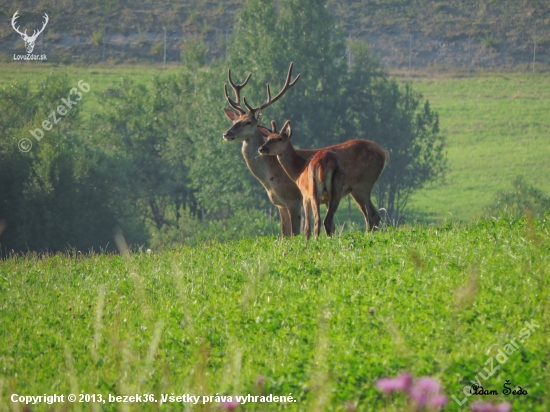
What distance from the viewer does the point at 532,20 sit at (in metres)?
77.1

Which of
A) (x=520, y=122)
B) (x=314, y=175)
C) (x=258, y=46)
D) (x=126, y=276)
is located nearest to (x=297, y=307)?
(x=126, y=276)

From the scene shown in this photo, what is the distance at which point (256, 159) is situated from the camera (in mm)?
15180

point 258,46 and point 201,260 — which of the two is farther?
point 258,46

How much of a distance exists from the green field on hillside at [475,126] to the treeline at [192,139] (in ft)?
6.29

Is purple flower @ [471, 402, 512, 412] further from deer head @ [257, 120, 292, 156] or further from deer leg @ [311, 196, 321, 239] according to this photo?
deer head @ [257, 120, 292, 156]

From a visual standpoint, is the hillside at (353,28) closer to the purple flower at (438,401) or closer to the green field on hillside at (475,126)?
the green field on hillside at (475,126)

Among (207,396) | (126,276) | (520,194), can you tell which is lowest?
(520,194)

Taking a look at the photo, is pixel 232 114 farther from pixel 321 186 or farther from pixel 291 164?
pixel 321 186

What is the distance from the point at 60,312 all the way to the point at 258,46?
4674 centimetres

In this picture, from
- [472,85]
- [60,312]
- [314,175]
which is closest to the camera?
[60,312]

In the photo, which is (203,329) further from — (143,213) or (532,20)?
(532,20)

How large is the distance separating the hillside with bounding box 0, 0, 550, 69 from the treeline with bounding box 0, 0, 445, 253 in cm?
1122

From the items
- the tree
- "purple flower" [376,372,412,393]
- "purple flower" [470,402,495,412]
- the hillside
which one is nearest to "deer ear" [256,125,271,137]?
"purple flower" [376,372,412,393]

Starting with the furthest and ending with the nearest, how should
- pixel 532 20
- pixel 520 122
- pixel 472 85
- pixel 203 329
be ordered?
pixel 532 20
pixel 472 85
pixel 520 122
pixel 203 329
